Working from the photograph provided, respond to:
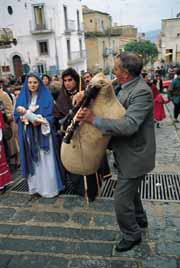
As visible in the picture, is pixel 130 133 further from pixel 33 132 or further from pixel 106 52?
pixel 106 52

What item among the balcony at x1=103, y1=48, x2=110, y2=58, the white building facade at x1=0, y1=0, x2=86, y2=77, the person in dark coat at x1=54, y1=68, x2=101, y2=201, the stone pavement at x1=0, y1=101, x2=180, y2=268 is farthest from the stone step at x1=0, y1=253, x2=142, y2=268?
the balcony at x1=103, y1=48, x2=110, y2=58

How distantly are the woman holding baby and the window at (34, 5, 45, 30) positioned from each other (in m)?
29.9

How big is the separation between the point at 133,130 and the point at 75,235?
5.02 ft

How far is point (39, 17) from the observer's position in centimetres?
3262

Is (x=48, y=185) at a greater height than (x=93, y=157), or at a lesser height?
lesser

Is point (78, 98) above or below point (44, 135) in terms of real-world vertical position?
above

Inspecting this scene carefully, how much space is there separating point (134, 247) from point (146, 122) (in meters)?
1.32

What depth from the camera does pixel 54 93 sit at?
6.23 m

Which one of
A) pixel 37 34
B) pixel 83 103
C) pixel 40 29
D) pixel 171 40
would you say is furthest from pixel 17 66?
pixel 83 103

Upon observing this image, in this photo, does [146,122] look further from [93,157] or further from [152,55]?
[152,55]

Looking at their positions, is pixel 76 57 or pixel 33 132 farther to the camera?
pixel 76 57

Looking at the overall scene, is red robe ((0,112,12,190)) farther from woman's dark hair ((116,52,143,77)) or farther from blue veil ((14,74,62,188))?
woman's dark hair ((116,52,143,77))

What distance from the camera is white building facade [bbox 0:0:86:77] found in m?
32.0

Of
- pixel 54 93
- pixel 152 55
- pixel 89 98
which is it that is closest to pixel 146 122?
pixel 89 98
